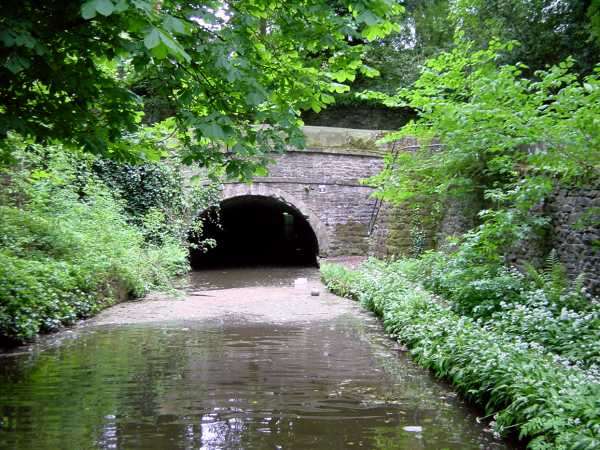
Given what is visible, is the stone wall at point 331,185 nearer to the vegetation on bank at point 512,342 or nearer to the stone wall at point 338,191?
the stone wall at point 338,191

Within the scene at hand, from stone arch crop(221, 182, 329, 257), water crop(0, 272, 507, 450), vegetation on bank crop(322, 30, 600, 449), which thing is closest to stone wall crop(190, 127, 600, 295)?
stone arch crop(221, 182, 329, 257)

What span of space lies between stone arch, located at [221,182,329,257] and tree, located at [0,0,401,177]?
1117 cm

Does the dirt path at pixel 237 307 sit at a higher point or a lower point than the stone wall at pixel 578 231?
lower

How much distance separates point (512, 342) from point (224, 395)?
2878 mm

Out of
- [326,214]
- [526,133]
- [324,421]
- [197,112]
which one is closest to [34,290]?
[197,112]

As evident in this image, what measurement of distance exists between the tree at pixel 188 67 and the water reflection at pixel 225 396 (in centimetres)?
200

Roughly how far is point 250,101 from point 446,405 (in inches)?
120

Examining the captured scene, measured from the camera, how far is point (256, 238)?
27.4 metres

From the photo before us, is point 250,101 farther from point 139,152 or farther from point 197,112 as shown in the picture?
point 139,152

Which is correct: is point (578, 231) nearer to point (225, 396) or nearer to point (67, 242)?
point (225, 396)

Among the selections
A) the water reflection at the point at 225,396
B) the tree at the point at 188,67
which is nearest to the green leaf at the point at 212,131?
the tree at the point at 188,67

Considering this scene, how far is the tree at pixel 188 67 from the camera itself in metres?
3.54

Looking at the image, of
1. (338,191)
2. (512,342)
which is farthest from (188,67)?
(338,191)

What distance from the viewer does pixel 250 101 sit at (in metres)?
3.72
